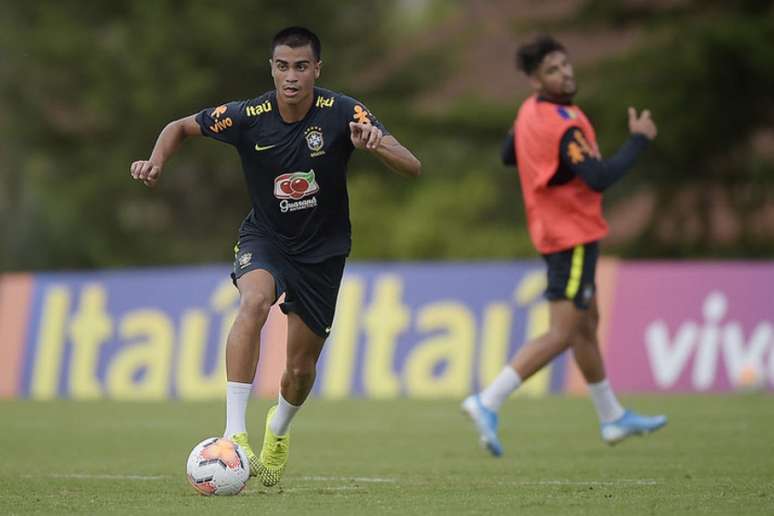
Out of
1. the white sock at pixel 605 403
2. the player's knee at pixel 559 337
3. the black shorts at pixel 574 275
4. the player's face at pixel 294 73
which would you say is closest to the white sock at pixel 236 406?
the player's face at pixel 294 73

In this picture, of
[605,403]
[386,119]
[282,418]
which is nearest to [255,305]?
[282,418]

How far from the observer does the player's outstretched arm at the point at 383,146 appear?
784 cm

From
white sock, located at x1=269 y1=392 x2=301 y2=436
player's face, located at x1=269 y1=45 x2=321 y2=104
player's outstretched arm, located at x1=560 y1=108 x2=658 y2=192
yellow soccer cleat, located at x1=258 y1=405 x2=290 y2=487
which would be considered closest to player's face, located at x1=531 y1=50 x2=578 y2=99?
player's outstretched arm, located at x1=560 y1=108 x2=658 y2=192

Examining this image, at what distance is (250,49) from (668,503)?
28.0m

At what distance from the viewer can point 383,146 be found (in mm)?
7969

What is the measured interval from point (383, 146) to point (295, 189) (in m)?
0.74

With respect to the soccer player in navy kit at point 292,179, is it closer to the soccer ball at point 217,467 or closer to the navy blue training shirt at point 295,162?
the navy blue training shirt at point 295,162

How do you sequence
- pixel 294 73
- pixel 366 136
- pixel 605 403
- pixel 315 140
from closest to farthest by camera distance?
pixel 366 136, pixel 294 73, pixel 315 140, pixel 605 403

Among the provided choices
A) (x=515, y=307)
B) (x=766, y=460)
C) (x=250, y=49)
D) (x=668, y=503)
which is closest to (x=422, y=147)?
(x=250, y=49)

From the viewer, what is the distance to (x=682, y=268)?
18375mm

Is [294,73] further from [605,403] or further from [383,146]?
[605,403]

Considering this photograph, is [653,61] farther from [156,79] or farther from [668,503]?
[668,503]

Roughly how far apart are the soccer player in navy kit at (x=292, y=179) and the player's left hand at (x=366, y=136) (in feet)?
0.90

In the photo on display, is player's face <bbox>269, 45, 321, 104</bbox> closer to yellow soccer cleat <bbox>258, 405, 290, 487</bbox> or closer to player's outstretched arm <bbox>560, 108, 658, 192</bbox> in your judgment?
yellow soccer cleat <bbox>258, 405, 290, 487</bbox>
